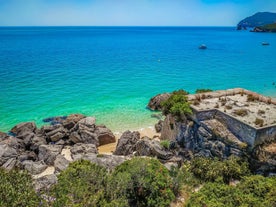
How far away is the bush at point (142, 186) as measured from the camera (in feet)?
36.8

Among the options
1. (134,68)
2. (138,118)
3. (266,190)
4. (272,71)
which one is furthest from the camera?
(134,68)

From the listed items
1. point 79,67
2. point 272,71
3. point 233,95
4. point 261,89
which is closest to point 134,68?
point 79,67

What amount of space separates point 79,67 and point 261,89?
1486 inches

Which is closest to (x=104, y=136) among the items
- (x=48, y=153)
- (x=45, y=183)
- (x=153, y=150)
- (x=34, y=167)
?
(x=48, y=153)

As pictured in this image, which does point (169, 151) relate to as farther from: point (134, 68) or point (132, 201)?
point (134, 68)

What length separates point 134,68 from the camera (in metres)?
51.3

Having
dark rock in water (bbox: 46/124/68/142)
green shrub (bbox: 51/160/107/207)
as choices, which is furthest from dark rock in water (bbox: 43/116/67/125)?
green shrub (bbox: 51/160/107/207)

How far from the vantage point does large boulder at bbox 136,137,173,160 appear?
55.7 feet

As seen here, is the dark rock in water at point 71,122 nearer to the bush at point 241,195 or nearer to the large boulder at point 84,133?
the large boulder at point 84,133

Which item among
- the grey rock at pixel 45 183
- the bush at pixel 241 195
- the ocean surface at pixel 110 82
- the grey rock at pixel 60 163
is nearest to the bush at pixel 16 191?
the grey rock at pixel 45 183

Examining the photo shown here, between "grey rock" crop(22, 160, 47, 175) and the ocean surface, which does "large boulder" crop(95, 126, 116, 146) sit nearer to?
the ocean surface

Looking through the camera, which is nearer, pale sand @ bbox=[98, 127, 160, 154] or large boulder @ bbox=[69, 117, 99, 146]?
pale sand @ bbox=[98, 127, 160, 154]

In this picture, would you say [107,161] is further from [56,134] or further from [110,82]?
[110,82]

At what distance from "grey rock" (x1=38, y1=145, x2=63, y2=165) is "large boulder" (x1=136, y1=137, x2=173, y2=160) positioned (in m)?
6.94
